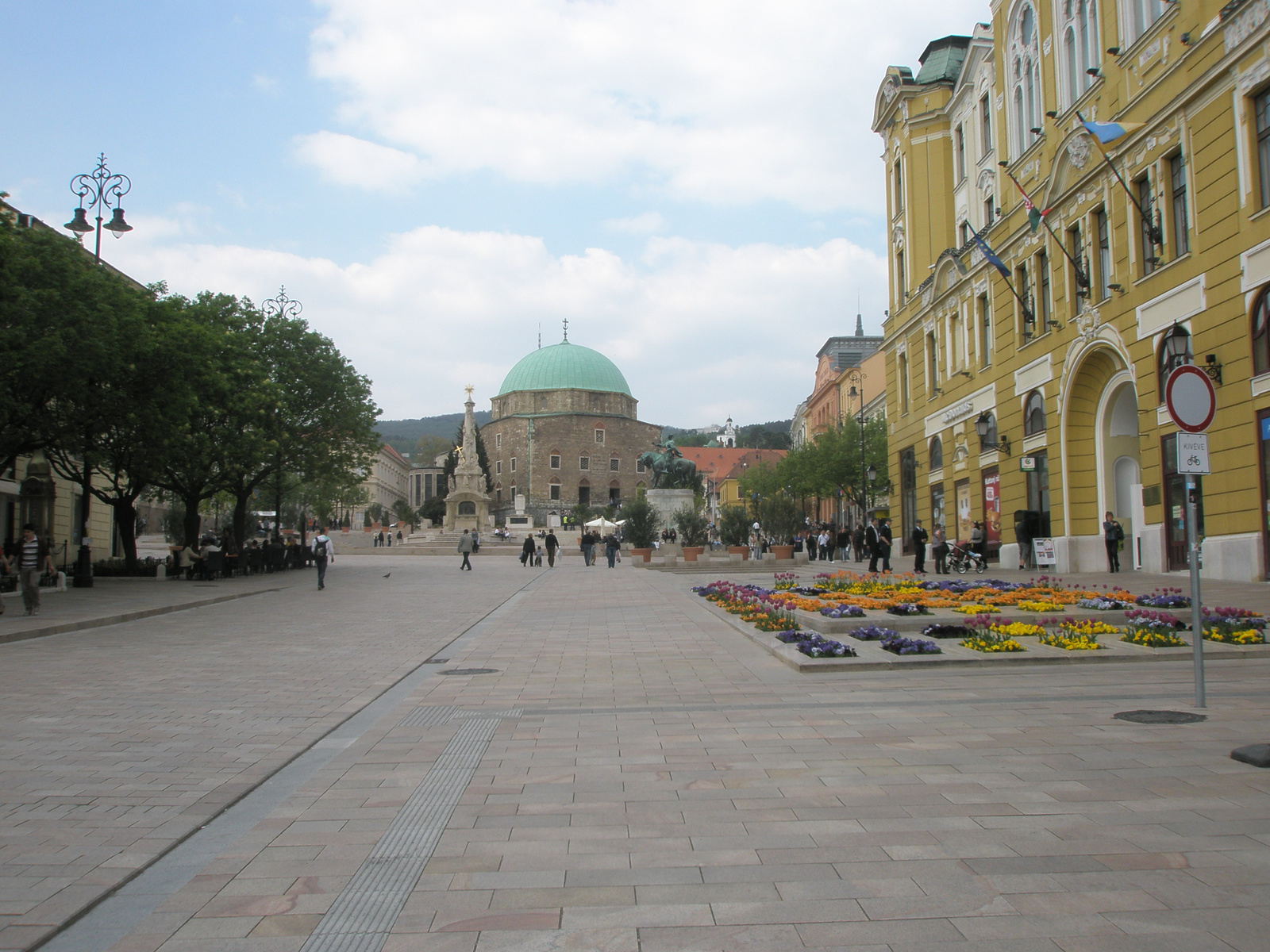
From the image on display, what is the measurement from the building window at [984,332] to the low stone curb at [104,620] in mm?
24234

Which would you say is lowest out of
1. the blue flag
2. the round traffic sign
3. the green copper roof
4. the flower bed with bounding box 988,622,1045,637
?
the flower bed with bounding box 988,622,1045,637

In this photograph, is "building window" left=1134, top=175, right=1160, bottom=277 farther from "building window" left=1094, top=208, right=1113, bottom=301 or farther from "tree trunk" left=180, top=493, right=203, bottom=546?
"tree trunk" left=180, top=493, right=203, bottom=546

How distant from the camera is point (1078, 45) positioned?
26.7 meters

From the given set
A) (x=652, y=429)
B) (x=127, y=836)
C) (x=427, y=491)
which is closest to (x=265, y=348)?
(x=127, y=836)

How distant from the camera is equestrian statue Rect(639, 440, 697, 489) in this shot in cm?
5338

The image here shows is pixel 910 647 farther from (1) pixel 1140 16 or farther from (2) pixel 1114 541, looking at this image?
(1) pixel 1140 16

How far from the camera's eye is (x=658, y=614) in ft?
60.8

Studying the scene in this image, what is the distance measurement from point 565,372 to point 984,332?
9525cm

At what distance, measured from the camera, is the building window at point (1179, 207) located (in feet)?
71.1

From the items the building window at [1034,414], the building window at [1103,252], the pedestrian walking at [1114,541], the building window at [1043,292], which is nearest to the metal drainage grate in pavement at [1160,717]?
the pedestrian walking at [1114,541]

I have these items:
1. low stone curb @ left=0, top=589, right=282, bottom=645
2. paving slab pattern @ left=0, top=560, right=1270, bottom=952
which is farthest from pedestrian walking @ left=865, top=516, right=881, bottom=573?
paving slab pattern @ left=0, top=560, right=1270, bottom=952

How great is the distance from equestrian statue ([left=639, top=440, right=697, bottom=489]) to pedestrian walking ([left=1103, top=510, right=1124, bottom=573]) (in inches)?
1165

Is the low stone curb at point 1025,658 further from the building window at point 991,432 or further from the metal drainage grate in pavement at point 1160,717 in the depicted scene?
the building window at point 991,432

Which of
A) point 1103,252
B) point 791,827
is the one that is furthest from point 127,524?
point 791,827
